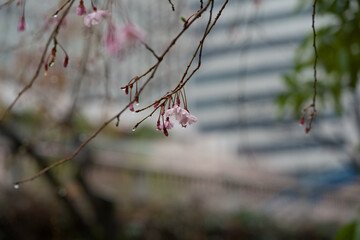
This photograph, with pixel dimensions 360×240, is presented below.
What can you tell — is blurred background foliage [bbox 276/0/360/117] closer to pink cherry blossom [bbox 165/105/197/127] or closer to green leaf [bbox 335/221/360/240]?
green leaf [bbox 335/221/360/240]

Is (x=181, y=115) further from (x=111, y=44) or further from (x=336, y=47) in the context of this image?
(x=336, y=47)

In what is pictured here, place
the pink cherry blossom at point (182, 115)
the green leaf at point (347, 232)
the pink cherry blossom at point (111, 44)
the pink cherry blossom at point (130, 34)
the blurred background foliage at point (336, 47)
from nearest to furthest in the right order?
the pink cherry blossom at point (182, 115), the green leaf at point (347, 232), the pink cherry blossom at point (111, 44), the blurred background foliage at point (336, 47), the pink cherry blossom at point (130, 34)

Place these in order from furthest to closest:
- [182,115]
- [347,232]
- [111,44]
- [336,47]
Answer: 1. [336,47]
2. [111,44]
3. [347,232]
4. [182,115]

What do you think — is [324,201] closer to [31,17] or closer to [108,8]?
[31,17]

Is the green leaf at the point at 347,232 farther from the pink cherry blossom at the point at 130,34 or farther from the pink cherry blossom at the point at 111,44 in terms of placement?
the pink cherry blossom at the point at 130,34

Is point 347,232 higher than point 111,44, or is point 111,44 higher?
point 111,44

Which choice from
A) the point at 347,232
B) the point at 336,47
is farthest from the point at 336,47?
the point at 347,232

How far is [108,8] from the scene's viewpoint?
1.11 metres

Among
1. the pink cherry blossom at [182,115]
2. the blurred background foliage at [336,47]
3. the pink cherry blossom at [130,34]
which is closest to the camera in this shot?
the pink cherry blossom at [182,115]

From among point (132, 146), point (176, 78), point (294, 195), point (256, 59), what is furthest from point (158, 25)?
point (256, 59)

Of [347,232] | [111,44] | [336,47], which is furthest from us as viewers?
[336,47]

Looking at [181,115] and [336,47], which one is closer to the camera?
[181,115]

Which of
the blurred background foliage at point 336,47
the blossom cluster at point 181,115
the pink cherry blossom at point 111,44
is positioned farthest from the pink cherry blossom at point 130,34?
the blossom cluster at point 181,115

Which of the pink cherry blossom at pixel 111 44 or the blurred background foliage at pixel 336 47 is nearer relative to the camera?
the pink cherry blossom at pixel 111 44
